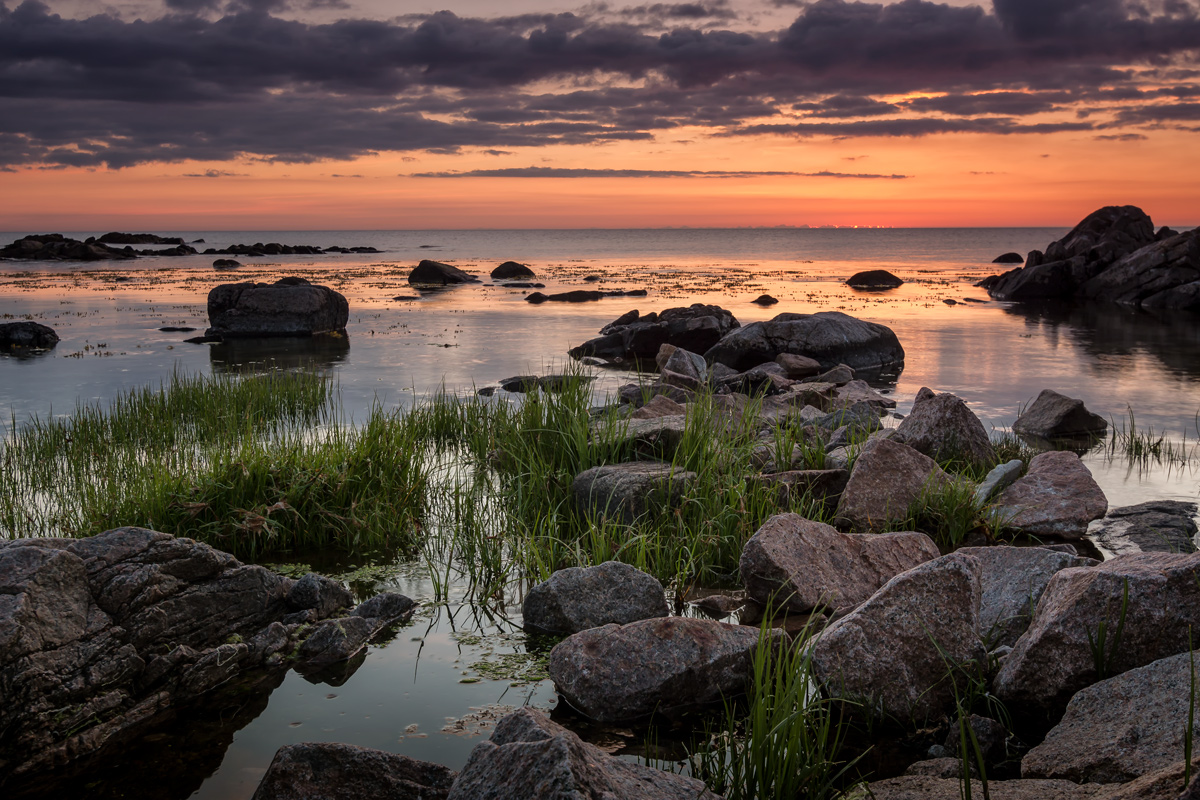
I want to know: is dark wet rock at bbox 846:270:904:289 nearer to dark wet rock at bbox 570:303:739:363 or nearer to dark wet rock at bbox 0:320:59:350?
dark wet rock at bbox 570:303:739:363

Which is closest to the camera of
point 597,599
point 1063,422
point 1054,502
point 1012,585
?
point 1012,585

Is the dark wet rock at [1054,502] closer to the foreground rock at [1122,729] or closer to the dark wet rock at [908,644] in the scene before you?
the dark wet rock at [908,644]

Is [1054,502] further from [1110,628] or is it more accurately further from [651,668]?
[651,668]

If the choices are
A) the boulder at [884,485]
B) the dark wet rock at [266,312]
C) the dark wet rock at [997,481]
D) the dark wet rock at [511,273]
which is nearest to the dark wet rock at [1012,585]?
the boulder at [884,485]

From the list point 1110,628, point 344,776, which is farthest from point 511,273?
point 344,776

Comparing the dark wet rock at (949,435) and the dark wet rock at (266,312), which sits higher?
the dark wet rock at (266,312)

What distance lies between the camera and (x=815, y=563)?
6719 mm

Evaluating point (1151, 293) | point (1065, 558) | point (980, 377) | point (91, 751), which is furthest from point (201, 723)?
point (1151, 293)

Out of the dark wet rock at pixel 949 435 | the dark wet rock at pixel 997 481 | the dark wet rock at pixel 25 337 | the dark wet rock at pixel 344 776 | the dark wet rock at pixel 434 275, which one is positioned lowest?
the dark wet rock at pixel 344 776

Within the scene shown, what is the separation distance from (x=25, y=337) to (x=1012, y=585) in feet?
91.2

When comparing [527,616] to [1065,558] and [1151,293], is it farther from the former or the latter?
[1151,293]

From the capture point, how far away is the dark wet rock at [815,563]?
659 centimetres

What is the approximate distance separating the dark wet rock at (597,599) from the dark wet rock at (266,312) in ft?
80.4

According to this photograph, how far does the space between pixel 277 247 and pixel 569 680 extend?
5110 inches
